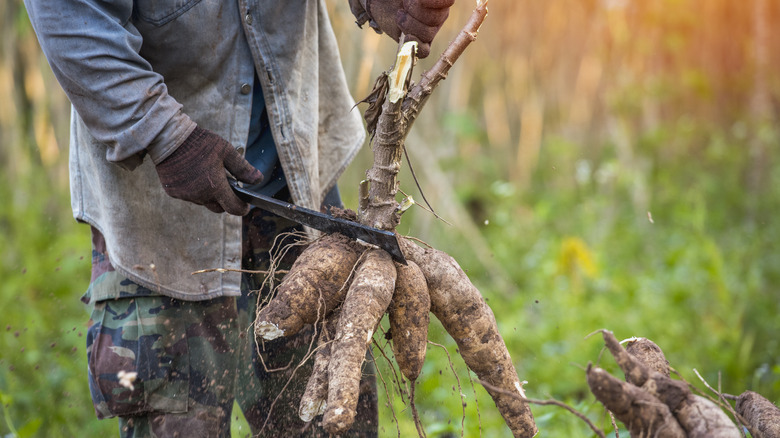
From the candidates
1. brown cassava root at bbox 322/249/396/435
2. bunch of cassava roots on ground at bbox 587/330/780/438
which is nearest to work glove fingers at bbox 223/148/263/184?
brown cassava root at bbox 322/249/396/435

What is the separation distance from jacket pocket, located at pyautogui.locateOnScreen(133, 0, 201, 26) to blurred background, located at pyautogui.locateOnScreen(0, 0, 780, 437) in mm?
811

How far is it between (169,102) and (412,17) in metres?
0.74

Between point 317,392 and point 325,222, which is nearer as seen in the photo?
point 317,392

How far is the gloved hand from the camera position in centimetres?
170

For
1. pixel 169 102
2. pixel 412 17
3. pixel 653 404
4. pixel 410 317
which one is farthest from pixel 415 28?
pixel 653 404

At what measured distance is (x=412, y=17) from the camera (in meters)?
1.91

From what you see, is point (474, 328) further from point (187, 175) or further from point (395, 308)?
point (187, 175)

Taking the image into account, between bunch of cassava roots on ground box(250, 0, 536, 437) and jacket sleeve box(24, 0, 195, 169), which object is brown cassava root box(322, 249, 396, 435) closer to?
bunch of cassava roots on ground box(250, 0, 536, 437)

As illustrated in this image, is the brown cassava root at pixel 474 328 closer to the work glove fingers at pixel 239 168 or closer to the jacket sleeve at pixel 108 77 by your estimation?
the work glove fingers at pixel 239 168

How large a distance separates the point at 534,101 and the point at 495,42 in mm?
830

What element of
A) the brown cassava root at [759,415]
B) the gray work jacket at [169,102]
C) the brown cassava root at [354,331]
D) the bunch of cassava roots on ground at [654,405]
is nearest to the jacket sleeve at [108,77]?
the gray work jacket at [169,102]

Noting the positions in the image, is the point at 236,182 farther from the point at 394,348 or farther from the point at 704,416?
the point at 704,416

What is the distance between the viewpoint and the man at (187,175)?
1.65 metres

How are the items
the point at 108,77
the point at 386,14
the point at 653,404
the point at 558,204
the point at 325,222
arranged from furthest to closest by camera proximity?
the point at 558,204
the point at 386,14
the point at 325,222
the point at 108,77
the point at 653,404
